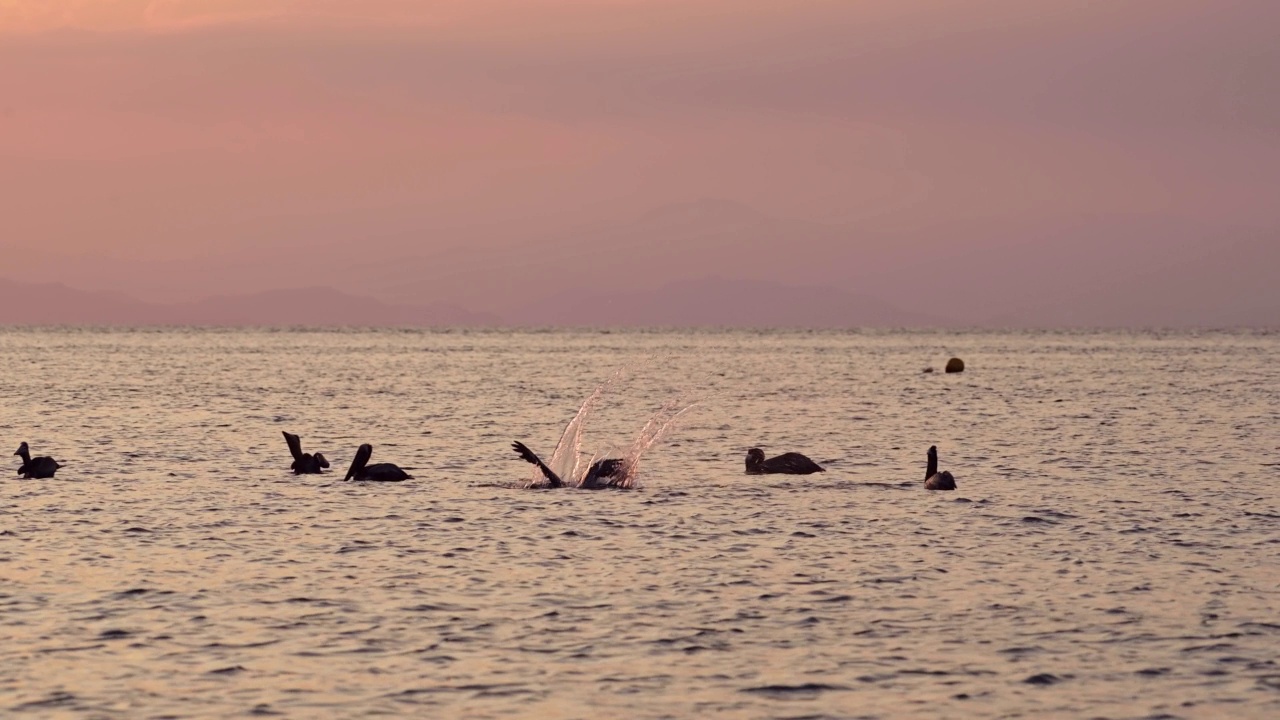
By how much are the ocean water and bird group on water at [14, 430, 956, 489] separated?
0.59m

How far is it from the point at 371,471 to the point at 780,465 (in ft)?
31.1

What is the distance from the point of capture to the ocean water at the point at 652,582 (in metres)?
16.6

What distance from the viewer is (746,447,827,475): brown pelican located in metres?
38.9

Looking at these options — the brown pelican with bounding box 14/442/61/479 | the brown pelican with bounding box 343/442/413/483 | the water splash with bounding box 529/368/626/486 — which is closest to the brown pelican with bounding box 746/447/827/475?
the water splash with bounding box 529/368/626/486

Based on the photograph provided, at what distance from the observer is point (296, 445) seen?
39.3 meters

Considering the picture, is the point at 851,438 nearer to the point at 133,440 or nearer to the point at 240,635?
the point at 133,440

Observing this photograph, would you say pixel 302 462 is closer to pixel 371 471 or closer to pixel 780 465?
pixel 371 471

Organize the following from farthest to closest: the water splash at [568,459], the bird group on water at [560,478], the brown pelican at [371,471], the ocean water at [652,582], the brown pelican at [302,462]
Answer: the brown pelican at [302,462] < the water splash at [568,459] < the brown pelican at [371,471] < the bird group on water at [560,478] < the ocean water at [652,582]

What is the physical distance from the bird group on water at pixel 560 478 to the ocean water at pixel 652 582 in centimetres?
59

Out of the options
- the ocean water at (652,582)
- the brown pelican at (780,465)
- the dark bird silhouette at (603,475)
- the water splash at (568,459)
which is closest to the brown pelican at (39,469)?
the ocean water at (652,582)

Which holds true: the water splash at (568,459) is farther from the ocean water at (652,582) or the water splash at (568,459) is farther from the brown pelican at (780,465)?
the brown pelican at (780,465)

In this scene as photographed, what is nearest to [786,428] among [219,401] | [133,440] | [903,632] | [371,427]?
[371,427]

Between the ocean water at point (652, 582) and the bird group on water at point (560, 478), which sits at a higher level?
the bird group on water at point (560, 478)

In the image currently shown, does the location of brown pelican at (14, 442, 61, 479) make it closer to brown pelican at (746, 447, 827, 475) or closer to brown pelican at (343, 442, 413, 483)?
brown pelican at (343, 442, 413, 483)
